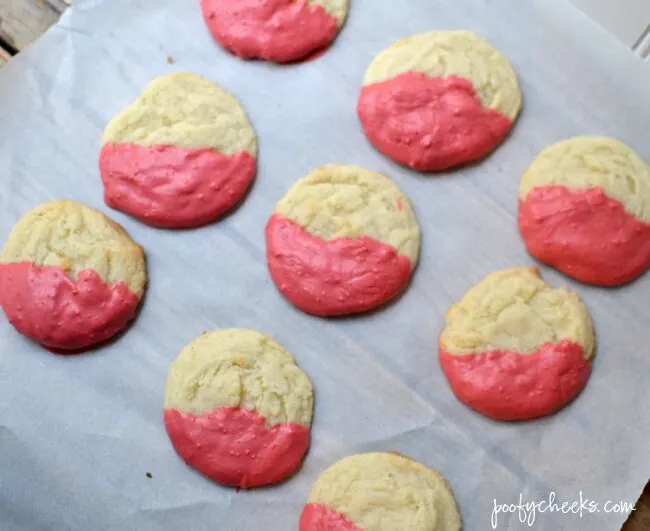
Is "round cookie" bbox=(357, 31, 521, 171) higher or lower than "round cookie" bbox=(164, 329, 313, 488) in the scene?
higher

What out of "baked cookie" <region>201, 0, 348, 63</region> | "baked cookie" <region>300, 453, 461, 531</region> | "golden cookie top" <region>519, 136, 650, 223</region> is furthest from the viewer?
"baked cookie" <region>201, 0, 348, 63</region>

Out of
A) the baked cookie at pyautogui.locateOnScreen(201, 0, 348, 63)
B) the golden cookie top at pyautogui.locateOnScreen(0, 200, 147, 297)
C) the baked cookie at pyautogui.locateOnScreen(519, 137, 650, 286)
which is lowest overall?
the baked cookie at pyautogui.locateOnScreen(519, 137, 650, 286)

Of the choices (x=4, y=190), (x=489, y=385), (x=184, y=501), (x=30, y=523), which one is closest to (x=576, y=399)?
(x=489, y=385)

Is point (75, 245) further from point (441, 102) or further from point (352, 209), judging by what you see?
point (441, 102)

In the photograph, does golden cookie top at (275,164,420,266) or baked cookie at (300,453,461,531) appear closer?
baked cookie at (300,453,461,531)

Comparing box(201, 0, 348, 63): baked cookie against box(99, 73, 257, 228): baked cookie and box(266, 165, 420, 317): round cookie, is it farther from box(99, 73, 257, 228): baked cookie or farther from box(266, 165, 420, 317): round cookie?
box(266, 165, 420, 317): round cookie

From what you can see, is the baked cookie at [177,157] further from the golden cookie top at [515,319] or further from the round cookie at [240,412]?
the golden cookie top at [515,319]

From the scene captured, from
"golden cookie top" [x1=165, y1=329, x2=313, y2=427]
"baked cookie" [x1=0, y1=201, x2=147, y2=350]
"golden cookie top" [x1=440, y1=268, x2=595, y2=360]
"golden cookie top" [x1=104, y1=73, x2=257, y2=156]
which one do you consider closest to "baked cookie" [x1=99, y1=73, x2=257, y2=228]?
"golden cookie top" [x1=104, y1=73, x2=257, y2=156]

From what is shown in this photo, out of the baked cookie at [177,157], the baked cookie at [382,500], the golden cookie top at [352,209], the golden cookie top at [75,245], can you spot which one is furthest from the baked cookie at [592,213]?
the golden cookie top at [75,245]
